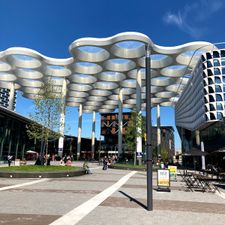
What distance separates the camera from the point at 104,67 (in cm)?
5866

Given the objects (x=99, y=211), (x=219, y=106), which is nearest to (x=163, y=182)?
(x=99, y=211)

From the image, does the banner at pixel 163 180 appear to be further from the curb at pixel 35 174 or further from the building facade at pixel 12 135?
the building facade at pixel 12 135

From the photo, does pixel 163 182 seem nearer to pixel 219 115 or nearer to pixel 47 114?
pixel 47 114

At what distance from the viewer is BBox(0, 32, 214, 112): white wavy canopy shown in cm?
4956

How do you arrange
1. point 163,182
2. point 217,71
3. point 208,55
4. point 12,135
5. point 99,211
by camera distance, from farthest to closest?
point 208,55
point 217,71
point 12,135
point 163,182
point 99,211

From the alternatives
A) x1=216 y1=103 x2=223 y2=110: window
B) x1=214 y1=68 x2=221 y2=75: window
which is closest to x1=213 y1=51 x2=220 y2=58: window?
x1=214 y1=68 x2=221 y2=75: window

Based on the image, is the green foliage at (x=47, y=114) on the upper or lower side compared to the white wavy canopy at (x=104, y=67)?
lower

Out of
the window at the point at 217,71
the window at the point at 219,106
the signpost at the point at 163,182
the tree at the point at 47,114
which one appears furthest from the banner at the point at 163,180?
the window at the point at 217,71

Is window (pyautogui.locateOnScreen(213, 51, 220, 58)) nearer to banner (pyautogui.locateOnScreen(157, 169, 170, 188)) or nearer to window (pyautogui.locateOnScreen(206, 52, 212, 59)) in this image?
window (pyautogui.locateOnScreen(206, 52, 212, 59))

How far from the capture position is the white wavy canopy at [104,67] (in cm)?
4956

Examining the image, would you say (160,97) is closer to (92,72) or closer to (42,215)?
(92,72)

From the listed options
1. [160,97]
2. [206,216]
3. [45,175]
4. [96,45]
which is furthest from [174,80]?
[206,216]

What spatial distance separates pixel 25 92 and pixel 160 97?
39.6 meters

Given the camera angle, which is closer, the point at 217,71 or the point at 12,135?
the point at 12,135
